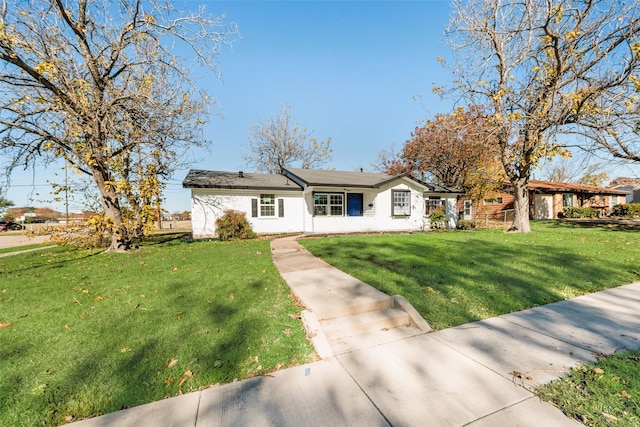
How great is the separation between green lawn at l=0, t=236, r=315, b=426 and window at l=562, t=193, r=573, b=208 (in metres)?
33.6

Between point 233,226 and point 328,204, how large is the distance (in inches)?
209

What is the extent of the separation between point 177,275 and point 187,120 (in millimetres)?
6836

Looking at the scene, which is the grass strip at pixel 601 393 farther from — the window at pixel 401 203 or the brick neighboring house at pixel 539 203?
the brick neighboring house at pixel 539 203

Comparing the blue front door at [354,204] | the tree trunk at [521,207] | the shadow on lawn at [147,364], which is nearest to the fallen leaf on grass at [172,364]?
the shadow on lawn at [147,364]

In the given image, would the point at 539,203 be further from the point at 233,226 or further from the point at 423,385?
the point at 423,385

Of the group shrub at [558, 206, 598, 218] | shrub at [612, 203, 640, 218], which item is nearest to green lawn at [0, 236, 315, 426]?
shrub at [558, 206, 598, 218]

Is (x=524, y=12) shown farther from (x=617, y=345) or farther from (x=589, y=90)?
(x=617, y=345)

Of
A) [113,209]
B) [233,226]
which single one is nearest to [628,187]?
[233,226]

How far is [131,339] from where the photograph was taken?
3.10 metres

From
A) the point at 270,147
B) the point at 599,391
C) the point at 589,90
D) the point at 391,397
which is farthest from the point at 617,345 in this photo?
the point at 270,147

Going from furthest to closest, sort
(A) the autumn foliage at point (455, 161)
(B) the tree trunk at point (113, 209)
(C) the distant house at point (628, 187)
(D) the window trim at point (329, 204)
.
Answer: (C) the distant house at point (628, 187) → (A) the autumn foliage at point (455, 161) → (D) the window trim at point (329, 204) → (B) the tree trunk at point (113, 209)

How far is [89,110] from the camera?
8.23 m

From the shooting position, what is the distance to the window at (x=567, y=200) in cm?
2654

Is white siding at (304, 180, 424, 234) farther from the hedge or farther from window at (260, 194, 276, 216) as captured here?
the hedge
